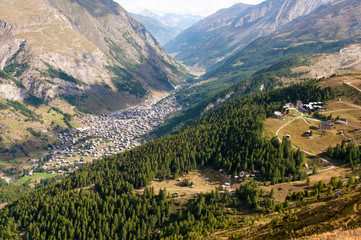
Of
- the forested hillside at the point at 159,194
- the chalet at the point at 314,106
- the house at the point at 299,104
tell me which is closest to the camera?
the forested hillside at the point at 159,194

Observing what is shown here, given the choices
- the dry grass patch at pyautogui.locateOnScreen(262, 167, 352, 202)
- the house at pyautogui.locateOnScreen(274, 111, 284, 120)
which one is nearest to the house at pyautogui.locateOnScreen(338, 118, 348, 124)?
the house at pyautogui.locateOnScreen(274, 111, 284, 120)

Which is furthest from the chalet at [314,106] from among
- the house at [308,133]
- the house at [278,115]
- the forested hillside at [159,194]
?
the house at [308,133]

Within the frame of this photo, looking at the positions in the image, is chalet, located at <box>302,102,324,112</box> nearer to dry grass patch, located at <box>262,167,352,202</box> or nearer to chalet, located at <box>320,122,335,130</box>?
→ chalet, located at <box>320,122,335,130</box>

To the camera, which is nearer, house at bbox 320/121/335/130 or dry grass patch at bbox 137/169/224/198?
dry grass patch at bbox 137/169/224/198

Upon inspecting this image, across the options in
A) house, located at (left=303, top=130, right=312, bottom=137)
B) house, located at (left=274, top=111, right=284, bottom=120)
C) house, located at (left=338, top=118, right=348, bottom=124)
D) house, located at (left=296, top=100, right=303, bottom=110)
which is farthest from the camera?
house, located at (left=296, top=100, right=303, bottom=110)

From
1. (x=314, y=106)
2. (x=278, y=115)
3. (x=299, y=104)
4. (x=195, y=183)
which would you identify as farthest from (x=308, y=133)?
(x=195, y=183)

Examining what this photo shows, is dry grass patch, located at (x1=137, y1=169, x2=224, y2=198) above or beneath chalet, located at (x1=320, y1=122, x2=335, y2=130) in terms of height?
beneath

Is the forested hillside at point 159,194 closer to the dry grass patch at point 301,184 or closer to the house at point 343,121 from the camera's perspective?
the dry grass patch at point 301,184

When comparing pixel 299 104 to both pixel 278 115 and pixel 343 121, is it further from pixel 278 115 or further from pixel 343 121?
pixel 343 121

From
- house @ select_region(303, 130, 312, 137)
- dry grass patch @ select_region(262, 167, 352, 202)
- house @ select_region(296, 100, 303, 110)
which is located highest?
house @ select_region(296, 100, 303, 110)

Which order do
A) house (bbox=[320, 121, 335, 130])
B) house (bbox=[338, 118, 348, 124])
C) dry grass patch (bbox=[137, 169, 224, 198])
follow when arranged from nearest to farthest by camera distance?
dry grass patch (bbox=[137, 169, 224, 198]) → house (bbox=[320, 121, 335, 130]) → house (bbox=[338, 118, 348, 124])
